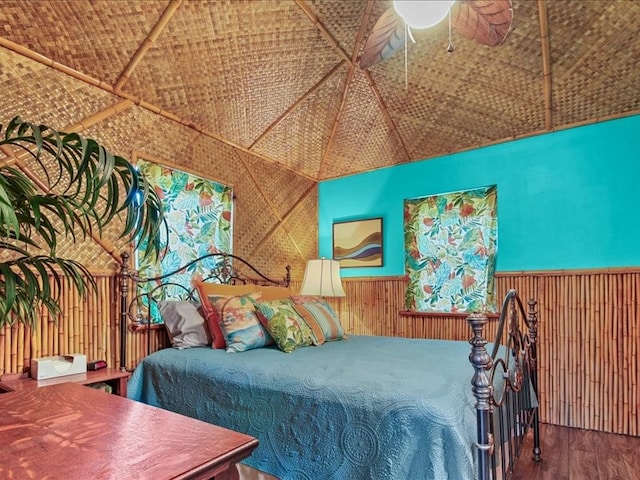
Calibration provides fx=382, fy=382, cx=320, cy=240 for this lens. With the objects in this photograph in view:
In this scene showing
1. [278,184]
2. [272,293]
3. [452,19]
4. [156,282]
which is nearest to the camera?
[452,19]

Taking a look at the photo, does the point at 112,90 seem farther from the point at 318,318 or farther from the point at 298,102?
the point at 318,318

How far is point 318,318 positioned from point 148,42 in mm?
2037

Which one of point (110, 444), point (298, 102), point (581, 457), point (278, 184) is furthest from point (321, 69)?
point (581, 457)

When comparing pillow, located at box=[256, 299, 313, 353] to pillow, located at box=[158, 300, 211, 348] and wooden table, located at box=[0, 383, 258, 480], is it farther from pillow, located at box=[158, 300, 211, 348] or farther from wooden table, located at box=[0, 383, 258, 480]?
wooden table, located at box=[0, 383, 258, 480]

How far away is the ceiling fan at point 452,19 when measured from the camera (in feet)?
5.13

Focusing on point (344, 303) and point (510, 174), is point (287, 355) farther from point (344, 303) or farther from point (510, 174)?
point (510, 174)

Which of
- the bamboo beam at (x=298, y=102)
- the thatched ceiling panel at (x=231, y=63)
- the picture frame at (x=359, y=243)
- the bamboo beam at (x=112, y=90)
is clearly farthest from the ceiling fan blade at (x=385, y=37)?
the picture frame at (x=359, y=243)

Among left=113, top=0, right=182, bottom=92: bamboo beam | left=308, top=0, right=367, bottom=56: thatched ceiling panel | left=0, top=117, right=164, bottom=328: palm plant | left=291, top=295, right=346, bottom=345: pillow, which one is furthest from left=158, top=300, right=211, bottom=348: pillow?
left=308, top=0, right=367, bottom=56: thatched ceiling panel

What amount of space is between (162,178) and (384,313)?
7.81 ft

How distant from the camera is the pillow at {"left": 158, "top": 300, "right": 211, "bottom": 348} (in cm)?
242

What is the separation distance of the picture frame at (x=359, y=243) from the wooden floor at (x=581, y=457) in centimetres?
200

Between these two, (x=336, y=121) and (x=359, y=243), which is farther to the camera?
(x=359, y=243)

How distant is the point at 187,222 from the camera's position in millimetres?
3000

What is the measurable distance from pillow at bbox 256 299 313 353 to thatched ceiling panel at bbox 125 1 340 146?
62.9 inches
